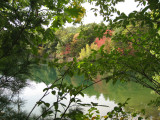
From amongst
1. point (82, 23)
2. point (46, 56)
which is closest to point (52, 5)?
point (46, 56)

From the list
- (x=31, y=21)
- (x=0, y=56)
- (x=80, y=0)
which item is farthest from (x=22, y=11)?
(x=80, y=0)

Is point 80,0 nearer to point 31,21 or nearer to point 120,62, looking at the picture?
point 120,62

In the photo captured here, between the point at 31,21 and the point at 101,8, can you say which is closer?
the point at 31,21

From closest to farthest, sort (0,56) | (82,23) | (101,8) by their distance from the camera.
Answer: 1. (0,56)
2. (101,8)
3. (82,23)

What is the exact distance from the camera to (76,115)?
722 mm

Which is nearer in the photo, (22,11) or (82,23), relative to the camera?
(22,11)

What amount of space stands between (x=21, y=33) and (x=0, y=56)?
0.58 ft

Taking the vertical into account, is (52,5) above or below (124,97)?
above

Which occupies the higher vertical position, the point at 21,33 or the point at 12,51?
the point at 21,33

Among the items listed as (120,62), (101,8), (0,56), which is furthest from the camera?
(101,8)

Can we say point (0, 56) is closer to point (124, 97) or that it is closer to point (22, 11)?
point (22, 11)

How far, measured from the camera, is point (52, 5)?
31.7 inches

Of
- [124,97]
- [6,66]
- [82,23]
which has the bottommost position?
[124,97]

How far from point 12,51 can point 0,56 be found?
0.07 m
